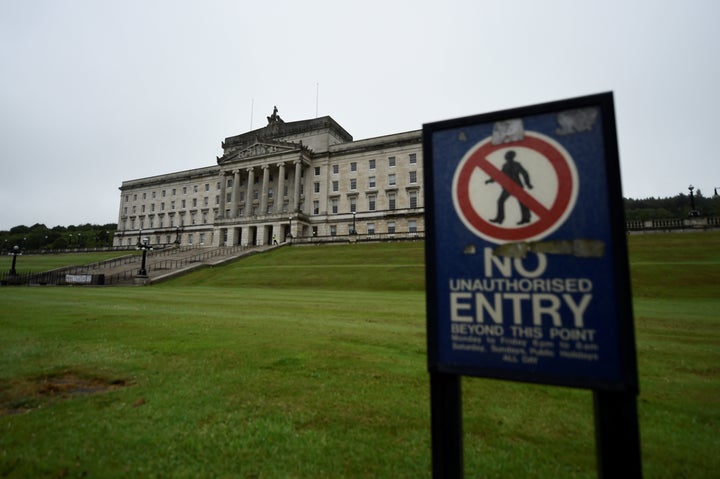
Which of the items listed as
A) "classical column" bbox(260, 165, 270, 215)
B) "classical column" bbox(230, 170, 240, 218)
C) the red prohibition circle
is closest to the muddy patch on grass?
the red prohibition circle

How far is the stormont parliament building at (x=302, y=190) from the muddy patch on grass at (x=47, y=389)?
5197cm

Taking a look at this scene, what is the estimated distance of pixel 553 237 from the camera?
2289 millimetres

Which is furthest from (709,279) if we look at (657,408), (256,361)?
(256,361)

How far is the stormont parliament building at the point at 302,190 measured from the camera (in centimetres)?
6300

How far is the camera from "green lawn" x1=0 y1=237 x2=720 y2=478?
120 inches

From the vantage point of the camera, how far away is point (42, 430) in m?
3.62

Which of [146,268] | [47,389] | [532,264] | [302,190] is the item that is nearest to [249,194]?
[302,190]

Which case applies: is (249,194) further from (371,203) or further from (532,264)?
(532,264)

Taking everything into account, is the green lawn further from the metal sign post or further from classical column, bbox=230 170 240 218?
classical column, bbox=230 170 240 218

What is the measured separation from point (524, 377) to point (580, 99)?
1.82 m

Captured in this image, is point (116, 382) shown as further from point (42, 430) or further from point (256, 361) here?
point (256, 361)

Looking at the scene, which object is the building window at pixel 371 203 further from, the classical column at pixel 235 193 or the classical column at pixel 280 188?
the classical column at pixel 235 193

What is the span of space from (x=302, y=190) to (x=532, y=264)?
69559mm

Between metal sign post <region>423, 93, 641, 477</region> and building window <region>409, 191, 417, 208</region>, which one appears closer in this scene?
metal sign post <region>423, 93, 641, 477</region>
